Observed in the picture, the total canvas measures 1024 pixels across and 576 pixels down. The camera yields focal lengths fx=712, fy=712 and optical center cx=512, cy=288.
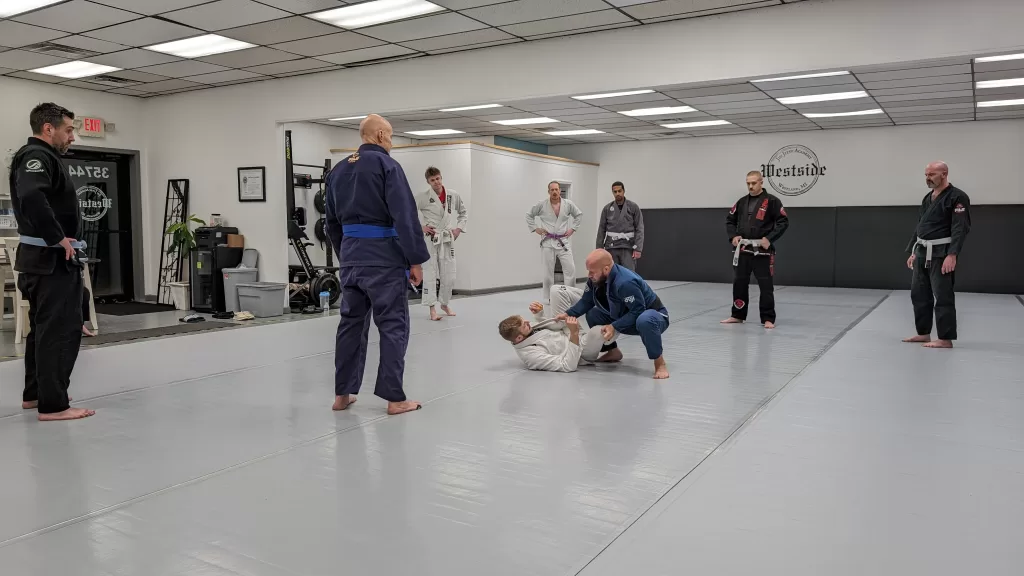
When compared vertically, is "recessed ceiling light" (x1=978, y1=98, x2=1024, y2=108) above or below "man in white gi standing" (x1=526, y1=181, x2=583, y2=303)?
above

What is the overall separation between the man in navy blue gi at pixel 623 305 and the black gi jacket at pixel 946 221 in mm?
2461

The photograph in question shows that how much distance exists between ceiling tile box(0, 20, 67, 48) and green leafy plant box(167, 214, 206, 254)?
252 centimetres

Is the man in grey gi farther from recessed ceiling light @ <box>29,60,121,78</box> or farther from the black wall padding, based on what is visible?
recessed ceiling light @ <box>29,60,121,78</box>

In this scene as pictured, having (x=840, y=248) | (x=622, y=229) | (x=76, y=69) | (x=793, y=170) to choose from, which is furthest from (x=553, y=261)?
(x=840, y=248)

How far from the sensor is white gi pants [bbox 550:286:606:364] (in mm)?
4625

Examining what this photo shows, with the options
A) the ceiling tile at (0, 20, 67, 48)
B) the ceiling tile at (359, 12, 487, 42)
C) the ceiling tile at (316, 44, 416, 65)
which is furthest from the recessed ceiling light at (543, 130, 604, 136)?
the ceiling tile at (0, 20, 67, 48)

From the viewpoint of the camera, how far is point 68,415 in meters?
3.44

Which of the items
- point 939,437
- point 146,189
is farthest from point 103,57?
point 939,437

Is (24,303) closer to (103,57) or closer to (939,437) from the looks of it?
(103,57)

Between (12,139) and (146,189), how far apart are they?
1736 mm

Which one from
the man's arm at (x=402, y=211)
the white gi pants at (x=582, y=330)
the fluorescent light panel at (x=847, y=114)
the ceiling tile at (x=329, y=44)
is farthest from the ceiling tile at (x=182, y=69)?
the fluorescent light panel at (x=847, y=114)

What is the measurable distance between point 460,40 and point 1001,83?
593cm

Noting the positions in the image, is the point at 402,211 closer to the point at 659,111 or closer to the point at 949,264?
the point at 949,264

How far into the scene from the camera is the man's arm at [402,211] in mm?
3334
